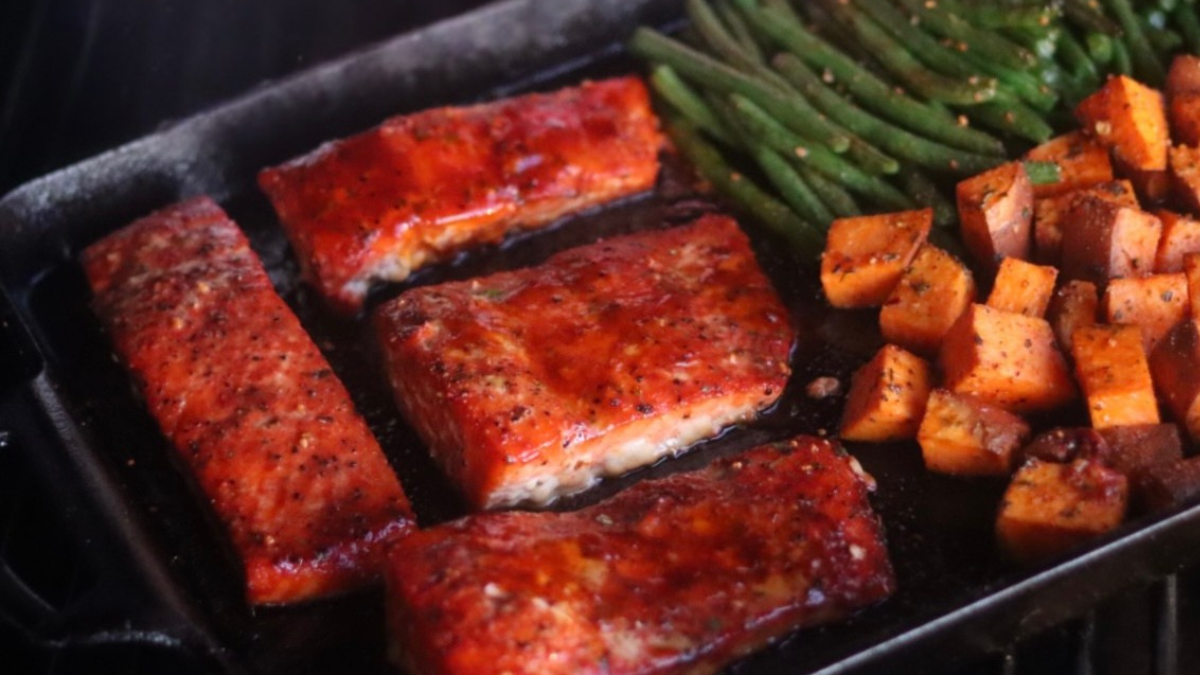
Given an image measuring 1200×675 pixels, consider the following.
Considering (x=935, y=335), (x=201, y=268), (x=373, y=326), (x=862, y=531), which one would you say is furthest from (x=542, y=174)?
(x=862, y=531)

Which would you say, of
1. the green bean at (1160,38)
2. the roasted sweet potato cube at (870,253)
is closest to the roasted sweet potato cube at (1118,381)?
the roasted sweet potato cube at (870,253)

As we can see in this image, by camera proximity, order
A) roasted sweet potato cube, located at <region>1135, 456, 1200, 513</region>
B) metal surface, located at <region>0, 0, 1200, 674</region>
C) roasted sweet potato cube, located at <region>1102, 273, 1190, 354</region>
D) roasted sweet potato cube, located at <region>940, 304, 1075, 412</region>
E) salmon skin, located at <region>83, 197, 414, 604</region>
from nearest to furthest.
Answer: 1. metal surface, located at <region>0, 0, 1200, 674</region>
2. roasted sweet potato cube, located at <region>1135, 456, 1200, 513</region>
3. salmon skin, located at <region>83, 197, 414, 604</region>
4. roasted sweet potato cube, located at <region>940, 304, 1075, 412</region>
5. roasted sweet potato cube, located at <region>1102, 273, 1190, 354</region>

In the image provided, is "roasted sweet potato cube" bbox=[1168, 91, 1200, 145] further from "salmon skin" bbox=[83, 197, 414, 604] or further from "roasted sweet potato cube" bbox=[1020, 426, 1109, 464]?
"salmon skin" bbox=[83, 197, 414, 604]

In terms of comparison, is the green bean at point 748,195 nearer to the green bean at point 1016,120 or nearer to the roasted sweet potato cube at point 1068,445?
the green bean at point 1016,120

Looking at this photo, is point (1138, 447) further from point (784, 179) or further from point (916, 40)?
point (916, 40)

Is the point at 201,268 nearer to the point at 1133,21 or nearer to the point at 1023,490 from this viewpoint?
the point at 1023,490

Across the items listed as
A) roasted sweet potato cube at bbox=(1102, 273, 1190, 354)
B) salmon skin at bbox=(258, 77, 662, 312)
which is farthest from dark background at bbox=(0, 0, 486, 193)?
roasted sweet potato cube at bbox=(1102, 273, 1190, 354)
